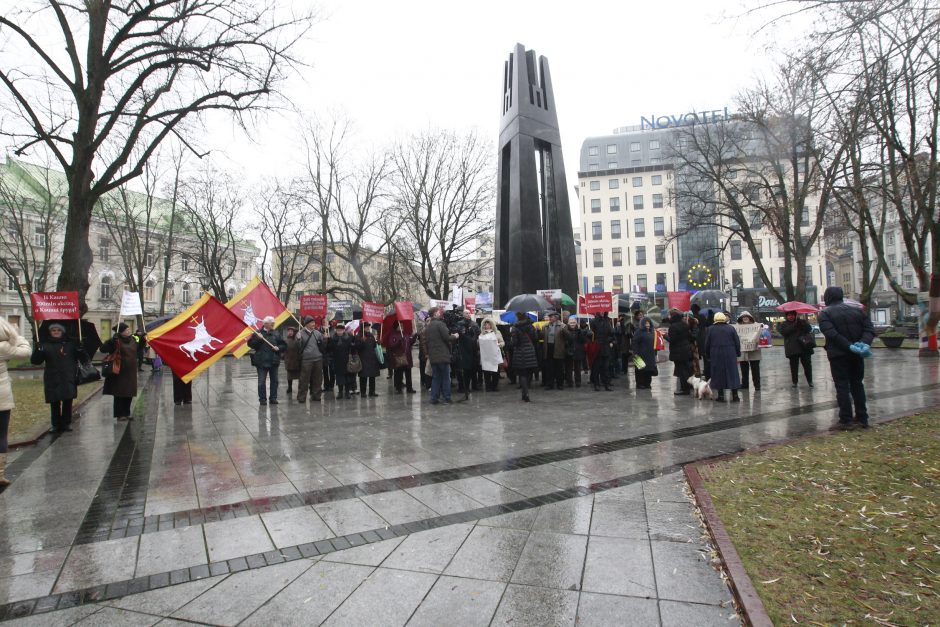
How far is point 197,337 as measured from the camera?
32.4 ft

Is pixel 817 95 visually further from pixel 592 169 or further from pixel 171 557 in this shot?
pixel 592 169

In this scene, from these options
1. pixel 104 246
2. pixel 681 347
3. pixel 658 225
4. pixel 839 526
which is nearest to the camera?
pixel 839 526

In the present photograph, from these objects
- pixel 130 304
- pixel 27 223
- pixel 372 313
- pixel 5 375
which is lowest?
pixel 5 375

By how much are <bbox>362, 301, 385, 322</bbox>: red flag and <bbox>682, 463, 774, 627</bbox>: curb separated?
9621 mm

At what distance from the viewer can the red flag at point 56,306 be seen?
908 centimetres

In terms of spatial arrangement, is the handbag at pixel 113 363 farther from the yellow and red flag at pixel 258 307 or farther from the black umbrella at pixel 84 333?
the yellow and red flag at pixel 258 307

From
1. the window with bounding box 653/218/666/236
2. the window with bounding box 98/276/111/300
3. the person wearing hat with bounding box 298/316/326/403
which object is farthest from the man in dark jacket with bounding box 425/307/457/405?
the window with bounding box 653/218/666/236

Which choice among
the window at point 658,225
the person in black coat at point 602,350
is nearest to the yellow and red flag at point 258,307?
the person in black coat at point 602,350

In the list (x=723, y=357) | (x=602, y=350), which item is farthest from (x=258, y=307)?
(x=723, y=357)

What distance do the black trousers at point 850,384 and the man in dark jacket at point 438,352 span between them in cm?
651

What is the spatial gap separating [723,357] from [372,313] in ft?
25.9

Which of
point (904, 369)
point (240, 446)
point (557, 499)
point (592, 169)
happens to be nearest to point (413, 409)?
point (240, 446)

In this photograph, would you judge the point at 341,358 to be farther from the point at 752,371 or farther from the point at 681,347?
the point at 752,371

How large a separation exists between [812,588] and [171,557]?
13.4ft
